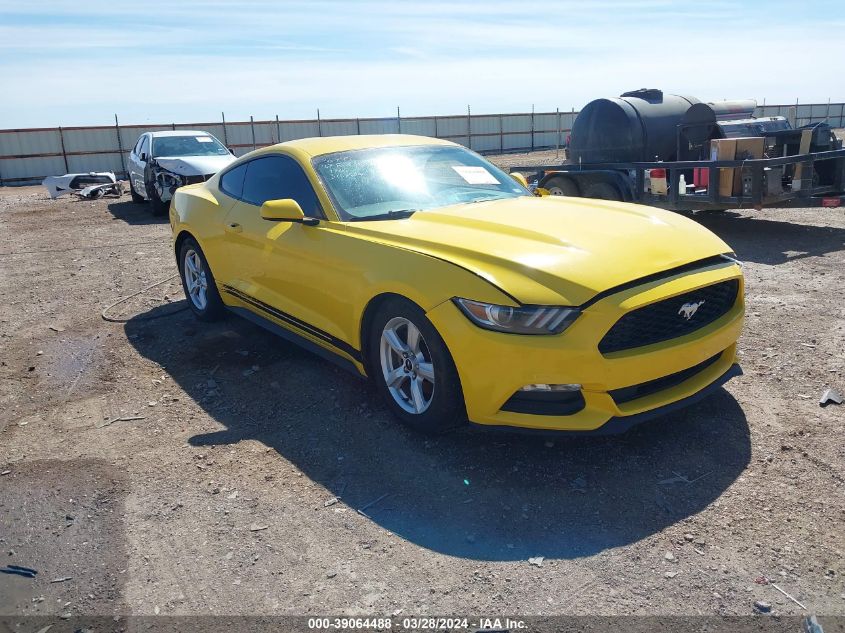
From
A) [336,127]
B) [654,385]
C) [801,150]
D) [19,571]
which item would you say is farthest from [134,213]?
[336,127]

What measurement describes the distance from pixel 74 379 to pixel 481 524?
3.64m

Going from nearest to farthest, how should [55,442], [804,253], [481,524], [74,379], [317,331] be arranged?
[481,524]
[55,442]
[317,331]
[74,379]
[804,253]

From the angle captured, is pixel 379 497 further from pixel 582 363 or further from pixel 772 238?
pixel 772 238

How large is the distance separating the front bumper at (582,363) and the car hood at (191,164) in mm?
11610

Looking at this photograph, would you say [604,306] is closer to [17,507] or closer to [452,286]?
[452,286]

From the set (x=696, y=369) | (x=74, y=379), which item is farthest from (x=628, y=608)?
(x=74, y=379)

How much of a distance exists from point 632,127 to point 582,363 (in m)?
8.23

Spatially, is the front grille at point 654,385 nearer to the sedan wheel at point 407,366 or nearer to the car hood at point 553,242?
the car hood at point 553,242

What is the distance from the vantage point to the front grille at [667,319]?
3.42 meters

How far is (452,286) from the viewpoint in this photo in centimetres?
357

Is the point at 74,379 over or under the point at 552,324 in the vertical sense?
under

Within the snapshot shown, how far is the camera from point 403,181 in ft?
16.0

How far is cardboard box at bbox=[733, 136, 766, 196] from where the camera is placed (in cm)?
897

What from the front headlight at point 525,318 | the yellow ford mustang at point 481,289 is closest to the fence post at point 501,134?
the yellow ford mustang at point 481,289
